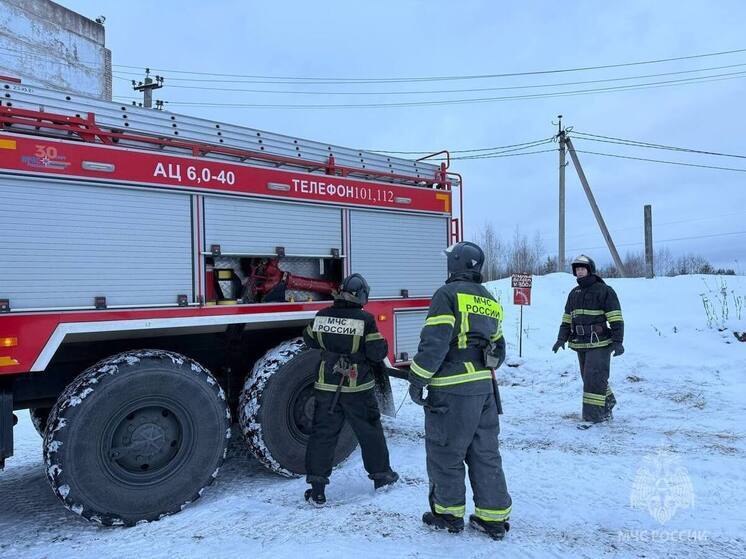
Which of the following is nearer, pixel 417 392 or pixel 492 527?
pixel 492 527

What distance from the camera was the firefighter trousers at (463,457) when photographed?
360cm

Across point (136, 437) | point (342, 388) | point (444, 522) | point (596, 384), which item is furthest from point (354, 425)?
point (596, 384)

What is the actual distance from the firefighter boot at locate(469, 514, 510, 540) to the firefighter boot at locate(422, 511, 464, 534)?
0.37ft

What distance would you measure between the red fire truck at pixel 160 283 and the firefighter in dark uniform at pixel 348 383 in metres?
0.52

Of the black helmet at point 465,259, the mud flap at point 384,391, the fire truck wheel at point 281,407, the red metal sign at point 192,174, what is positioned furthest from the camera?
the mud flap at point 384,391

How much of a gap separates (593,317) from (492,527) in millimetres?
3606

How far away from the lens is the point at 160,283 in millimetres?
4176

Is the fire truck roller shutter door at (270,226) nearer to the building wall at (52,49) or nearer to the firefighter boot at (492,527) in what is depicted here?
the building wall at (52,49)

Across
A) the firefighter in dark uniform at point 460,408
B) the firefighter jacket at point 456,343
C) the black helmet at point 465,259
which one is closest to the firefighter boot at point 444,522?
the firefighter in dark uniform at point 460,408

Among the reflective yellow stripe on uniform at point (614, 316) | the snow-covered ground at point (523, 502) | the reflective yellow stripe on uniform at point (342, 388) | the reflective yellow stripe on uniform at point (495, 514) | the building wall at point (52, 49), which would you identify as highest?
the building wall at point (52, 49)

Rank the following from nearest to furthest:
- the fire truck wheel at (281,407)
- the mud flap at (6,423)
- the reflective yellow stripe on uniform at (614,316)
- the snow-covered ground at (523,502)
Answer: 1. the snow-covered ground at (523,502)
2. the mud flap at (6,423)
3. the fire truck wheel at (281,407)
4. the reflective yellow stripe on uniform at (614,316)

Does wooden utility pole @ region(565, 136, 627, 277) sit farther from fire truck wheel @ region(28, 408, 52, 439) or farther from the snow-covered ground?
fire truck wheel @ region(28, 408, 52, 439)

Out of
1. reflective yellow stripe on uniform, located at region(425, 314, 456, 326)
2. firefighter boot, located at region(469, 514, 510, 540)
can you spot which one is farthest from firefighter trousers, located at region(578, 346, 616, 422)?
reflective yellow stripe on uniform, located at region(425, 314, 456, 326)

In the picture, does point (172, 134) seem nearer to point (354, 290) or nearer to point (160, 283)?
point (160, 283)
